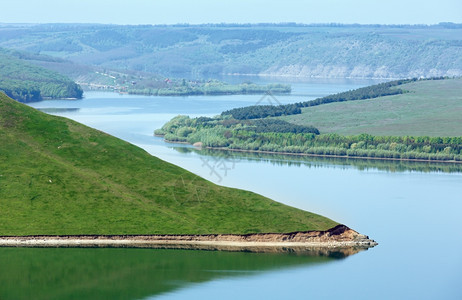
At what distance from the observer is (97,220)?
9338cm

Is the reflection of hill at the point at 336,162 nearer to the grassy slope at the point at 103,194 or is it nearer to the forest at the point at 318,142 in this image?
the forest at the point at 318,142

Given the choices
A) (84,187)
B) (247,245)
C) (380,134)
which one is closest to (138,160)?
(84,187)

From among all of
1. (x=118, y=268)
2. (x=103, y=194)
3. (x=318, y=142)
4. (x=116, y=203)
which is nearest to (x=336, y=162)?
(x=318, y=142)

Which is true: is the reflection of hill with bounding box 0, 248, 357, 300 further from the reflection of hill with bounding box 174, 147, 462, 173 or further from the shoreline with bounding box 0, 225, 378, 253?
the reflection of hill with bounding box 174, 147, 462, 173

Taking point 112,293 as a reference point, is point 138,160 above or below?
above

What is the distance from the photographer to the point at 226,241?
302 feet

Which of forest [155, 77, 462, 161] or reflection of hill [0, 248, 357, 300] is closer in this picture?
reflection of hill [0, 248, 357, 300]

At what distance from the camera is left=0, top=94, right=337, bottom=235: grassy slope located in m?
93.1

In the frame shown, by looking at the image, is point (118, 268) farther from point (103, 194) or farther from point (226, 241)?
point (103, 194)

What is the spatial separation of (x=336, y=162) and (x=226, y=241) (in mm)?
75494

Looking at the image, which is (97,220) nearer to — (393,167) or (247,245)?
(247,245)

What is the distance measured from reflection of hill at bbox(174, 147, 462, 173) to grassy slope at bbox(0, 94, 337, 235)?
5751 centimetres

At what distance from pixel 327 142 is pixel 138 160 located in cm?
8056

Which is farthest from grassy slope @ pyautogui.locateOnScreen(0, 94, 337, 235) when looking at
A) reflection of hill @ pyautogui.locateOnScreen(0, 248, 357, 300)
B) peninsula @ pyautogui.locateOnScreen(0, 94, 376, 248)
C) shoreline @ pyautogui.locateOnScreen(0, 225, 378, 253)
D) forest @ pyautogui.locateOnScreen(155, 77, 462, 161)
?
forest @ pyautogui.locateOnScreen(155, 77, 462, 161)
